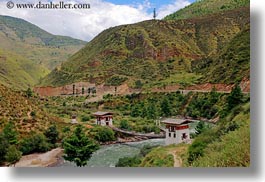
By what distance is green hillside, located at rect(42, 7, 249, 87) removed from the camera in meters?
5.01

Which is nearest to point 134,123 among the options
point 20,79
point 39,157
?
point 39,157

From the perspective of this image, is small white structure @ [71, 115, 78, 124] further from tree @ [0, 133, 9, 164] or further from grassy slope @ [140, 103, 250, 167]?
grassy slope @ [140, 103, 250, 167]

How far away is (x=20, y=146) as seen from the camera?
4355mm

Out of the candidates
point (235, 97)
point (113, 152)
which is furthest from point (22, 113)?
point (235, 97)

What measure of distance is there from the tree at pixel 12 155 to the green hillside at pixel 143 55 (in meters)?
1.17

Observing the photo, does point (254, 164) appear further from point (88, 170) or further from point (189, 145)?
point (88, 170)

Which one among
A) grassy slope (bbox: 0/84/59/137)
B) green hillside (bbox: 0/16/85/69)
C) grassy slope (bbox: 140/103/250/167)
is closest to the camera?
grassy slope (bbox: 140/103/250/167)

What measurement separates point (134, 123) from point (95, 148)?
58 cm

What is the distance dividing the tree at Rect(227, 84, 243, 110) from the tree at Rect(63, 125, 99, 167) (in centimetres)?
167

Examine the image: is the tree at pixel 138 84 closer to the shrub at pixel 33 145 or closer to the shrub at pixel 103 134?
the shrub at pixel 103 134

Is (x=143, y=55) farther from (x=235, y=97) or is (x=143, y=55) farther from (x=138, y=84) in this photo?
(x=235, y=97)

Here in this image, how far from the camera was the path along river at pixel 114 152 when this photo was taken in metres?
4.29

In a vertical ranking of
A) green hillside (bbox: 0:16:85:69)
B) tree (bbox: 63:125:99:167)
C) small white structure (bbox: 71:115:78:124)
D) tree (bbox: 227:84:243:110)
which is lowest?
tree (bbox: 63:125:99:167)

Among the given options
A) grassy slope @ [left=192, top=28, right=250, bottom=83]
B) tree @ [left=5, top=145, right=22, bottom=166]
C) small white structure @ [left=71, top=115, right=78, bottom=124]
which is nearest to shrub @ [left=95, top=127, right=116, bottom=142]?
small white structure @ [left=71, top=115, right=78, bottom=124]
